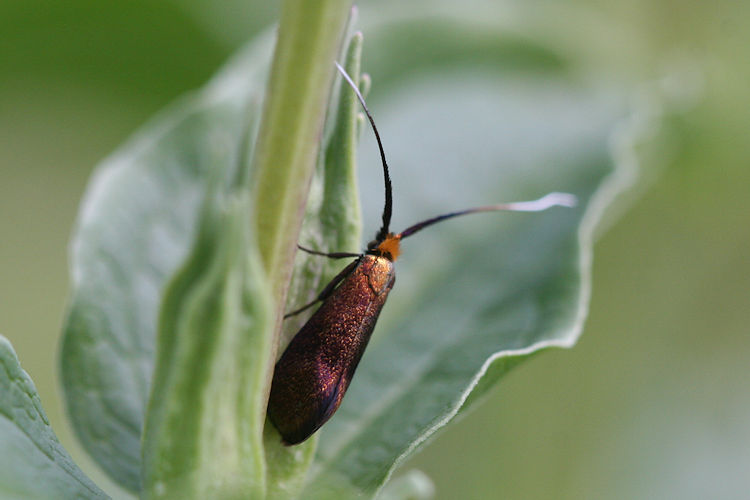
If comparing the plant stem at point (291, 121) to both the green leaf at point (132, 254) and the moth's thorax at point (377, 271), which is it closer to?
the green leaf at point (132, 254)

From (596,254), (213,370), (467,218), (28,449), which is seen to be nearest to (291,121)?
(213,370)

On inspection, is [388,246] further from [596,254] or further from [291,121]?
[596,254]

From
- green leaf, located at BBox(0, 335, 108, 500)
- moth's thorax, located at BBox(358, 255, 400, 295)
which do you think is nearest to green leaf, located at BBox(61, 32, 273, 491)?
green leaf, located at BBox(0, 335, 108, 500)

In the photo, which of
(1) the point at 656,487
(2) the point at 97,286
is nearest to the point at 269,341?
(2) the point at 97,286

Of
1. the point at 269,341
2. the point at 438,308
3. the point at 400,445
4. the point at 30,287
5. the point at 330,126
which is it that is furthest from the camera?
the point at 30,287

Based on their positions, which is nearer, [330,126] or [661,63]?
[330,126]

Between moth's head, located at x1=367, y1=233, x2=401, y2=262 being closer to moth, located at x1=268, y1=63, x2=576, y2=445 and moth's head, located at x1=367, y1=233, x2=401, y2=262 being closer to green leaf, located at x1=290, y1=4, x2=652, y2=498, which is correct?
moth, located at x1=268, y1=63, x2=576, y2=445

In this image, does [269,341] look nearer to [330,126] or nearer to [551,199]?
[330,126]
